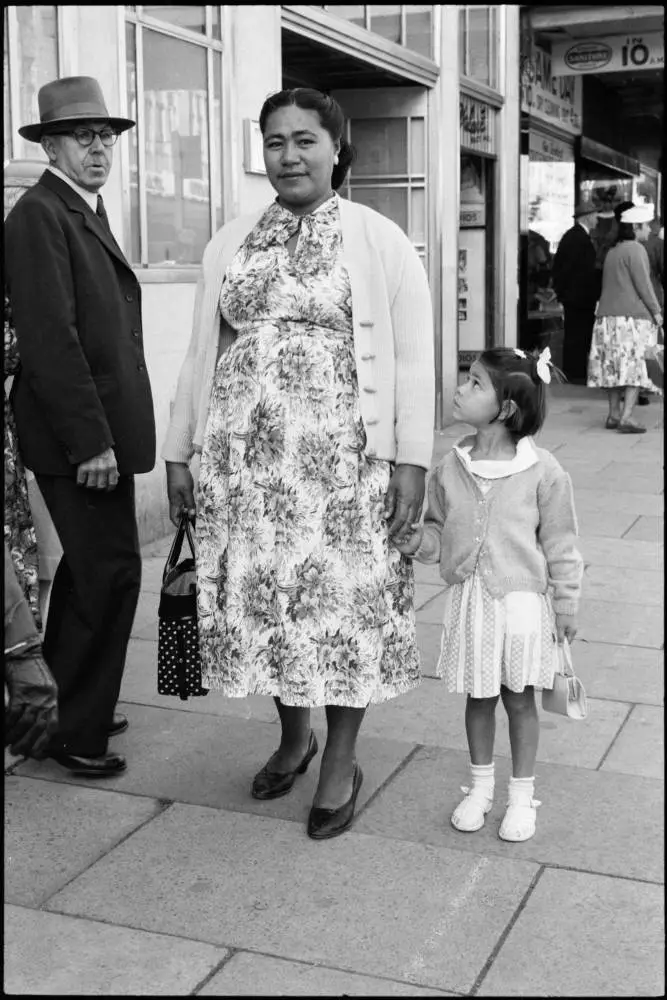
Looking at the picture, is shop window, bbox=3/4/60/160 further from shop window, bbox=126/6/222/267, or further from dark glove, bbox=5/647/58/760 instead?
dark glove, bbox=5/647/58/760

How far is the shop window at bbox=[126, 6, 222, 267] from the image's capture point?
7.11 m

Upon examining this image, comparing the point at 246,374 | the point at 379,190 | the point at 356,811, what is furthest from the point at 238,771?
the point at 379,190

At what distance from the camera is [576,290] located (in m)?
15.6

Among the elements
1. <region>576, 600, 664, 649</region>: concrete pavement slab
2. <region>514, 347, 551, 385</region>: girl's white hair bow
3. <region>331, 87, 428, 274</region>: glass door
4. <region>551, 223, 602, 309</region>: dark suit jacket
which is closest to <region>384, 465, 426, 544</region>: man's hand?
<region>514, 347, 551, 385</region>: girl's white hair bow

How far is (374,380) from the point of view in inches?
138

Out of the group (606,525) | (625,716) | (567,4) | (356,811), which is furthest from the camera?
(567,4)

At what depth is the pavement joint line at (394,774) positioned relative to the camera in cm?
378

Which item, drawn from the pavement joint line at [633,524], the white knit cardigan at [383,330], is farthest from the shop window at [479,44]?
the white knit cardigan at [383,330]

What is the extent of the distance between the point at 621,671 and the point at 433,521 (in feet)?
5.82

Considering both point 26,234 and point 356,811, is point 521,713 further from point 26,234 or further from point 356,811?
point 26,234

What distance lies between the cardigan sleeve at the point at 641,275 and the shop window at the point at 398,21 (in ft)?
8.14

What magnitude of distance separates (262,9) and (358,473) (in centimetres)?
539

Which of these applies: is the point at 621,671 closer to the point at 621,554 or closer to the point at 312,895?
the point at 621,554

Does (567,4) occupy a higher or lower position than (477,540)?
higher
